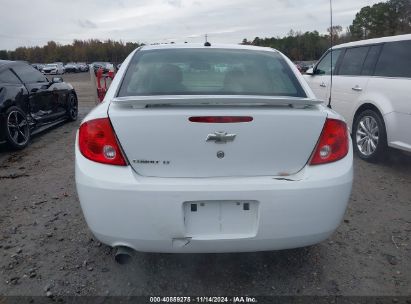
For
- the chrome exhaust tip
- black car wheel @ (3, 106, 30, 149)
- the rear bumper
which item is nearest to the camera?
the rear bumper

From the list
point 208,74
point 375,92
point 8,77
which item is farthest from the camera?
point 8,77

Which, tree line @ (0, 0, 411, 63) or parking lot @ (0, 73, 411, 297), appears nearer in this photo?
parking lot @ (0, 73, 411, 297)

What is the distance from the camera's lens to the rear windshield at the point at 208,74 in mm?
2738

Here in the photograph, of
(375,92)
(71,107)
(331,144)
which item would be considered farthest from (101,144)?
(71,107)

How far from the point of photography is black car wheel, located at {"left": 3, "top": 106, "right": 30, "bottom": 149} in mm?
6040

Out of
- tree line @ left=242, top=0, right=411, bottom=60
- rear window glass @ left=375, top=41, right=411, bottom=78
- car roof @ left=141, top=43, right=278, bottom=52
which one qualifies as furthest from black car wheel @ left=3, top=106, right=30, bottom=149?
tree line @ left=242, top=0, right=411, bottom=60

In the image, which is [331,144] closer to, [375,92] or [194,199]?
[194,199]

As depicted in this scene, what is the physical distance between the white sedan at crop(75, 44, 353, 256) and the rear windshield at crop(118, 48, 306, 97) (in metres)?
0.40

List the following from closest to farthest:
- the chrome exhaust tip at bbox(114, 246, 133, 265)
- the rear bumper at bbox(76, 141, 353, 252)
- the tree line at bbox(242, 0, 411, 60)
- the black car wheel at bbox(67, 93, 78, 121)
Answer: the rear bumper at bbox(76, 141, 353, 252), the chrome exhaust tip at bbox(114, 246, 133, 265), the black car wheel at bbox(67, 93, 78, 121), the tree line at bbox(242, 0, 411, 60)

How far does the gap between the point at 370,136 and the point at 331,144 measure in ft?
11.3

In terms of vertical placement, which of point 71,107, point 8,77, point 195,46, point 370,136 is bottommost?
point 370,136

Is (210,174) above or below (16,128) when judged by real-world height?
above

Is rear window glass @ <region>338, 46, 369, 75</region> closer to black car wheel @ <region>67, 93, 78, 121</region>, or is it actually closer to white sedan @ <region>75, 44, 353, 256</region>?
white sedan @ <region>75, 44, 353, 256</region>

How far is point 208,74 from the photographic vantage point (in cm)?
306
